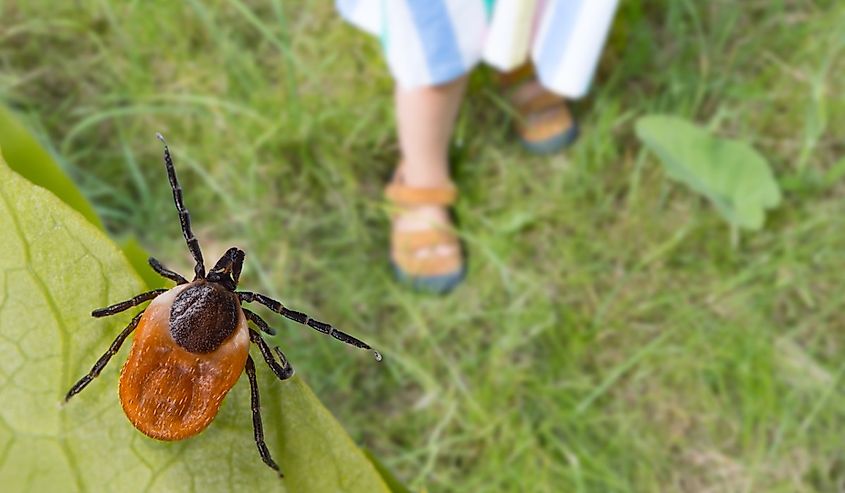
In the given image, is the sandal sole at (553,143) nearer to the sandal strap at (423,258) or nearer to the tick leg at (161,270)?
the sandal strap at (423,258)

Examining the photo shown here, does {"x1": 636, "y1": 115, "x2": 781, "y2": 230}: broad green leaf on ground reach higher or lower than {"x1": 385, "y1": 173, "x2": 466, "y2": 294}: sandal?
higher

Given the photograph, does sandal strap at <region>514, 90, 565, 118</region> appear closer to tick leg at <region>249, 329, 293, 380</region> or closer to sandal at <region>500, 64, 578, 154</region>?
sandal at <region>500, 64, 578, 154</region>

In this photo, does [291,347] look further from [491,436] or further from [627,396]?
[627,396]

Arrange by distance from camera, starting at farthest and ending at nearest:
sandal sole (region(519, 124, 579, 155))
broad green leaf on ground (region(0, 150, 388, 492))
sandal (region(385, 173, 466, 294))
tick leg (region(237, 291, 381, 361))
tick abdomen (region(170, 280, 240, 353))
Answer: sandal sole (region(519, 124, 579, 155)), sandal (region(385, 173, 466, 294)), tick leg (region(237, 291, 381, 361)), tick abdomen (region(170, 280, 240, 353)), broad green leaf on ground (region(0, 150, 388, 492))

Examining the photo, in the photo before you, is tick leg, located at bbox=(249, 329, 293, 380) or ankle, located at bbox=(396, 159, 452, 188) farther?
ankle, located at bbox=(396, 159, 452, 188)

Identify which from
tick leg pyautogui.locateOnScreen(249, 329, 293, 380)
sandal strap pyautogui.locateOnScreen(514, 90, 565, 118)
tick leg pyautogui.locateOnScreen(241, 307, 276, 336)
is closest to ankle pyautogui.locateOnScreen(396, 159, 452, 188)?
sandal strap pyautogui.locateOnScreen(514, 90, 565, 118)

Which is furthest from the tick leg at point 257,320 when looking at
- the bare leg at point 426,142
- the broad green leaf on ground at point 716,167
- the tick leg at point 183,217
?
the broad green leaf on ground at point 716,167

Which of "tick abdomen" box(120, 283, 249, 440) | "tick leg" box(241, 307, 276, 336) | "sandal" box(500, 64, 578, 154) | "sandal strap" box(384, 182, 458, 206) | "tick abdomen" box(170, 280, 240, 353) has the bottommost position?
"sandal strap" box(384, 182, 458, 206)
